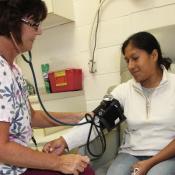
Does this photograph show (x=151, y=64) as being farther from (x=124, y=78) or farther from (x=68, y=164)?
(x=68, y=164)

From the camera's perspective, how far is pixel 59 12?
206cm

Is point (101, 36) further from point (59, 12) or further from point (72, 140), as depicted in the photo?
point (72, 140)

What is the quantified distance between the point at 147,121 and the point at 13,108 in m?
0.66

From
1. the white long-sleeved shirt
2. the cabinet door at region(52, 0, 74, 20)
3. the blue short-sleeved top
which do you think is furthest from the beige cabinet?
the blue short-sleeved top

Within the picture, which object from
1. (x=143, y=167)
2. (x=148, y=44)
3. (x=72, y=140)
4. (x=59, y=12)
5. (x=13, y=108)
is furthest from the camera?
(x=59, y=12)

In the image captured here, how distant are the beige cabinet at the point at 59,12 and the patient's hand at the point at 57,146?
0.98m

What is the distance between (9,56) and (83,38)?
3.90 feet

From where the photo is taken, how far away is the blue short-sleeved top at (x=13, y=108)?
0.97 m

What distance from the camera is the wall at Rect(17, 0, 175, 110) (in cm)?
198

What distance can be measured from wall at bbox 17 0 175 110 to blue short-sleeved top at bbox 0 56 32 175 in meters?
1.08

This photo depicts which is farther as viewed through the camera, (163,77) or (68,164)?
(163,77)

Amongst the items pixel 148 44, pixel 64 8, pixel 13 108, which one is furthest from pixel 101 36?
pixel 13 108

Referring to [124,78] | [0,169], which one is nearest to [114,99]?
[124,78]

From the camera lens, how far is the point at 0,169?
101 centimetres
